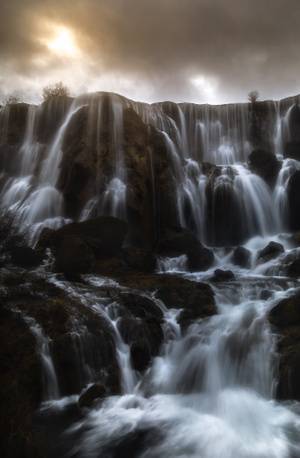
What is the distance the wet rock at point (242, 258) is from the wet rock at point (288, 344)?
8649mm

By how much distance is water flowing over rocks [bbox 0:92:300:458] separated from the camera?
7.19 metres

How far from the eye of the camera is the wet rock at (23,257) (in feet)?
48.9

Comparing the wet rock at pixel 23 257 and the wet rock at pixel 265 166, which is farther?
the wet rock at pixel 265 166

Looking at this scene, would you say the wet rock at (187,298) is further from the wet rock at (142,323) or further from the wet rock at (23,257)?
the wet rock at (23,257)

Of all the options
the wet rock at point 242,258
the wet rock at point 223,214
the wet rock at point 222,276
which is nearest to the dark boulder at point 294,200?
the wet rock at point 223,214

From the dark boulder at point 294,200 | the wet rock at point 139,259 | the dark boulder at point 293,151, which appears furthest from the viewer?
the dark boulder at point 293,151

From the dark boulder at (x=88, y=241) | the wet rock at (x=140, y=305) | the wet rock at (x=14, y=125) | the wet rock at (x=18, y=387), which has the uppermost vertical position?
the wet rock at (x=14, y=125)

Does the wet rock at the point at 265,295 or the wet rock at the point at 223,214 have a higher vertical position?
the wet rock at the point at 223,214

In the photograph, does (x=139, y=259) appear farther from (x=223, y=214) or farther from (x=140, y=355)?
(x=223, y=214)

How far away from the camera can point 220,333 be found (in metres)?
10.8

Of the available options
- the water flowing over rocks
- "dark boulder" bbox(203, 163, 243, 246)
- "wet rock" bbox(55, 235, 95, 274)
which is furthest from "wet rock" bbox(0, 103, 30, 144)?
"wet rock" bbox(55, 235, 95, 274)

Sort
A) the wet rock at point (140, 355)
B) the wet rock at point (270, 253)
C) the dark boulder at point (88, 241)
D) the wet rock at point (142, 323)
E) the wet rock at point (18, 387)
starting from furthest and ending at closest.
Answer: the wet rock at point (270, 253)
the dark boulder at point (88, 241)
the wet rock at point (142, 323)
the wet rock at point (140, 355)
the wet rock at point (18, 387)

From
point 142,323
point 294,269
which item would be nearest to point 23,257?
point 142,323

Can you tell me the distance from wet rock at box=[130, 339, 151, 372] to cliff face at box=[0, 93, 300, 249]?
1064 cm
